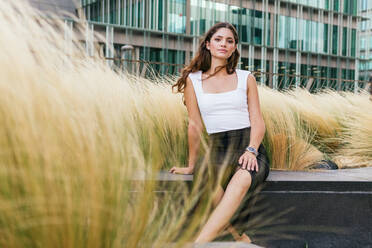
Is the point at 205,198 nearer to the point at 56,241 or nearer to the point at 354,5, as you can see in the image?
the point at 56,241

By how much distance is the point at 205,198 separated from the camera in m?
2.47

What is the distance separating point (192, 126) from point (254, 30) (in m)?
30.4

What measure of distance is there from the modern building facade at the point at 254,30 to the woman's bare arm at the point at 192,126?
20.7m

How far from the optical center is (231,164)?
9.57 ft

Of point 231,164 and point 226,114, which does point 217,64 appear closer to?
point 226,114

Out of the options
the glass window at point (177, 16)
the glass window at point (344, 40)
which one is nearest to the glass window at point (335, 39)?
the glass window at point (344, 40)

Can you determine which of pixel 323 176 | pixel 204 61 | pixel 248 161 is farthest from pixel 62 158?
pixel 323 176

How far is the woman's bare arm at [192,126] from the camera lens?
120 inches

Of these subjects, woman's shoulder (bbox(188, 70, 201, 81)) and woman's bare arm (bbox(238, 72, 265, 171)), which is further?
woman's shoulder (bbox(188, 70, 201, 81))

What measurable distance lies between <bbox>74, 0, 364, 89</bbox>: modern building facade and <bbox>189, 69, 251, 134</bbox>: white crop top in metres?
20.8

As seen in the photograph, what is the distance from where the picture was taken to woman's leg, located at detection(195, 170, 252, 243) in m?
2.31

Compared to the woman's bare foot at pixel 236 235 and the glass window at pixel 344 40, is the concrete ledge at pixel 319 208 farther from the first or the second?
the glass window at pixel 344 40

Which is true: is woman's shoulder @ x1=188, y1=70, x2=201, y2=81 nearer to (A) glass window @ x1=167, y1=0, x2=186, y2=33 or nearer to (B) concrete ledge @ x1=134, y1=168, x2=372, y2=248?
(B) concrete ledge @ x1=134, y1=168, x2=372, y2=248

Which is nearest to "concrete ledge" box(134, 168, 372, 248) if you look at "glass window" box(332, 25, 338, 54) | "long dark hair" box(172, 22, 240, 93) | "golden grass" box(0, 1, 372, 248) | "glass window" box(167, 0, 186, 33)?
"long dark hair" box(172, 22, 240, 93)
